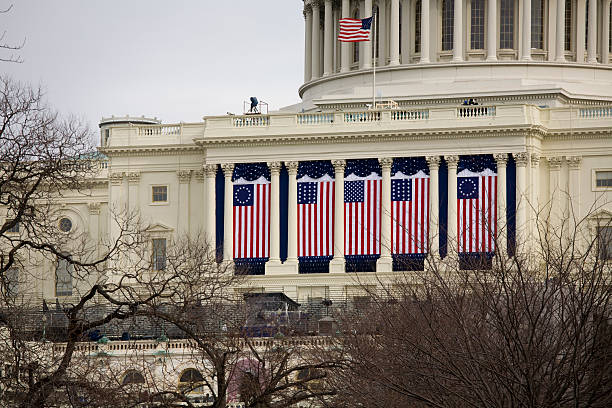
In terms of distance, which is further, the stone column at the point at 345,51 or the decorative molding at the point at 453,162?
the stone column at the point at 345,51

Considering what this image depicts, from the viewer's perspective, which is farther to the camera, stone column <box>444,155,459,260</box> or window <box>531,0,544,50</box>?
window <box>531,0,544,50</box>

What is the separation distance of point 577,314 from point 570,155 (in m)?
70.0

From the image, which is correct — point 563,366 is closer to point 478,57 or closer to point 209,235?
point 209,235

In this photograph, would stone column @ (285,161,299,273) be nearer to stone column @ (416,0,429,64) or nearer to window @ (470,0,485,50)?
stone column @ (416,0,429,64)

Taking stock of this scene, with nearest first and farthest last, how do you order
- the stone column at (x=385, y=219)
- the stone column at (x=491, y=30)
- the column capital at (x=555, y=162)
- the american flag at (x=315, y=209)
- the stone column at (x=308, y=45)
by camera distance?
the stone column at (x=385, y=219) < the column capital at (x=555, y=162) < the american flag at (x=315, y=209) < the stone column at (x=491, y=30) < the stone column at (x=308, y=45)

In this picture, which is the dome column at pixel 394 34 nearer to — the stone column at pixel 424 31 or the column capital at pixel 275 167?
the stone column at pixel 424 31

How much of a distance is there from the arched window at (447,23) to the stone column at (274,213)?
22.0 meters

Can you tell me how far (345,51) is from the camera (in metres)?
131

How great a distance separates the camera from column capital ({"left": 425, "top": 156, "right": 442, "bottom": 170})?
10700 cm

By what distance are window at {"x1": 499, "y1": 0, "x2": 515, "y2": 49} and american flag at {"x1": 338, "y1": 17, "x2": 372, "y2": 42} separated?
40.6ft

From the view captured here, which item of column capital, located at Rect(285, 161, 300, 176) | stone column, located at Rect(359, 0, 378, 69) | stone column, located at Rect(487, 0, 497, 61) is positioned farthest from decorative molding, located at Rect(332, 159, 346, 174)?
stone column, located at Rect(359, 0, 378, 69)

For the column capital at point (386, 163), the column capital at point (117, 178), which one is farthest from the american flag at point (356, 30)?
the column capital at point (117, 178)

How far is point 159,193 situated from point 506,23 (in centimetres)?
2806

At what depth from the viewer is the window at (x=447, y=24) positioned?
12696 cm
